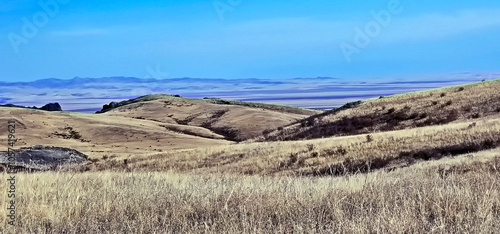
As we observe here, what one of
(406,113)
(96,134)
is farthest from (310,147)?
(96,134)

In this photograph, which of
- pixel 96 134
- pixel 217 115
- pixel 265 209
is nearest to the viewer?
pixel 265 209

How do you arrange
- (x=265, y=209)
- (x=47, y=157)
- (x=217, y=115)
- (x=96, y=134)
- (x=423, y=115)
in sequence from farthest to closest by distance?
(x=217, y=115) < (x=96, y=134) < (x=423, y=115) < (x=47, y=157) < (x=265, y=209)

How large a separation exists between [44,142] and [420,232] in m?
43.6

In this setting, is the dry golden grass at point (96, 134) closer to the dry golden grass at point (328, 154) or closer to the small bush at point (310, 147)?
the dry golden grass at point (328, 154)

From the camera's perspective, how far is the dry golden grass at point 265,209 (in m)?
5.13

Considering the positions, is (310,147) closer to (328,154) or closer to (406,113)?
(328,154)

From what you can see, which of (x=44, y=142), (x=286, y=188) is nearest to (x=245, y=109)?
(x=44, y=142)

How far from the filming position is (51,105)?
86.7m

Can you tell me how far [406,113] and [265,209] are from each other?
33.4 m

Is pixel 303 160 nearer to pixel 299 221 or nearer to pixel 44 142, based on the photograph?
pixel 299 221

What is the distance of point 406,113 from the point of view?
37719 mm

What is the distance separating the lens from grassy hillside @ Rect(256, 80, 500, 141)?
34094 millimetres

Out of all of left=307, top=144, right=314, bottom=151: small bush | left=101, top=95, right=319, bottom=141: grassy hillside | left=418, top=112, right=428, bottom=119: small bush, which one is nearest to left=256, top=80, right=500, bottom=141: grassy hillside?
left=418, top=112, right=428, bottom=119: small bush

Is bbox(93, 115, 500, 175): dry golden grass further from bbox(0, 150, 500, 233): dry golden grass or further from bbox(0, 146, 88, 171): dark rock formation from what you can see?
bbox(0, 150, 500, 233): dry golden grass
